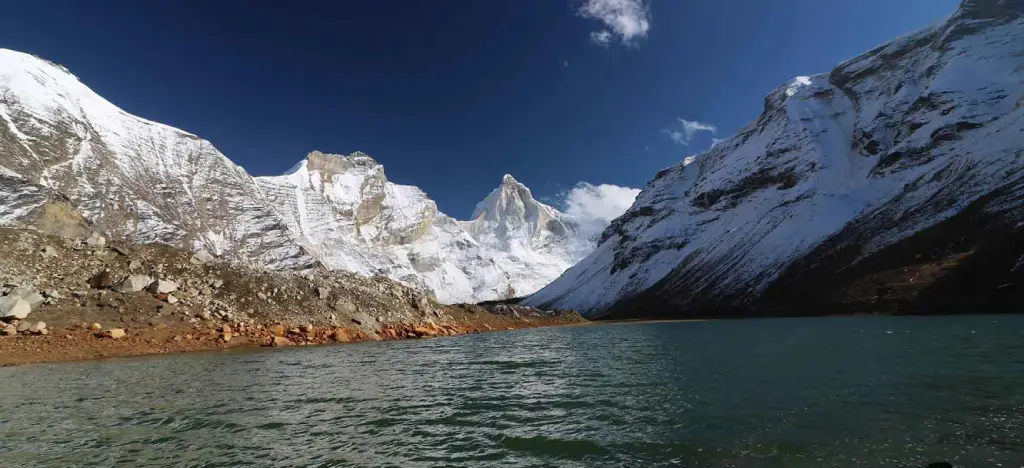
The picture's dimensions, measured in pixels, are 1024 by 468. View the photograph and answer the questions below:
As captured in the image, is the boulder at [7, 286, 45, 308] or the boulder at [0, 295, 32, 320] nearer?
the boulder at [0, 295, 32, 320]

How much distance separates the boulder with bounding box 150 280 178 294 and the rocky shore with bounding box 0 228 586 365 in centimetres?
10

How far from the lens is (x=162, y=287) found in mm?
45031

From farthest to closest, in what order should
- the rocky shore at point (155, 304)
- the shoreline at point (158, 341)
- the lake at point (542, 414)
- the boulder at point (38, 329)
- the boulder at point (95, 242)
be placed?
the boulder at point (95, 242), the rocky shore at point (155, 304), the boulder at point (38, 329), the shoreline at point (158, 341), the lake at point (542, 414)

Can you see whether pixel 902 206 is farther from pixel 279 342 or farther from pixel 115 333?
pixel 115 333

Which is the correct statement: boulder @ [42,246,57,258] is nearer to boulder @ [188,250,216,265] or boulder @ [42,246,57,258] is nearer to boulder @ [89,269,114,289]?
boulder @ [89,269,114,289]

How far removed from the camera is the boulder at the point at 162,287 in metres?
44.8

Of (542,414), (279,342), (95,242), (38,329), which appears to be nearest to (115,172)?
(95,242)

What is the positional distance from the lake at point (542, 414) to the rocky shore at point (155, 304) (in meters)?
11.0

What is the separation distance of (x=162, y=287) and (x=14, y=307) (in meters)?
9.80

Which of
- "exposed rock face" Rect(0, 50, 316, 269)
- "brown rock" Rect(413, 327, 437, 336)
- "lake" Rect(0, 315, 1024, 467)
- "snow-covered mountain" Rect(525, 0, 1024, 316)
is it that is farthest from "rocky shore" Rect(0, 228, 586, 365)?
"snow-covered mountain" Rect(525, 0, 1024, 316)

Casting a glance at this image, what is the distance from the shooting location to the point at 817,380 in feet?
63.3

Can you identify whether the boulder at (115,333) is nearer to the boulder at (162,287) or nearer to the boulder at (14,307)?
the boulder at (14,307)

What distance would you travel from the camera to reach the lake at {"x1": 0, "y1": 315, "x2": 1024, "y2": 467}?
36.2ft

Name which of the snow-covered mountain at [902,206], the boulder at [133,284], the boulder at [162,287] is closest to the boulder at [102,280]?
the boulder at [133,284]
